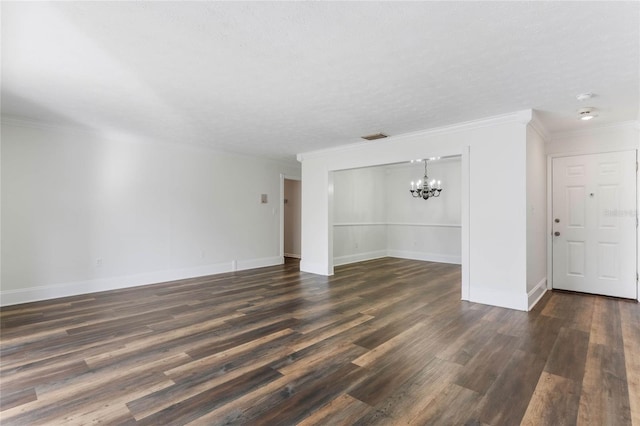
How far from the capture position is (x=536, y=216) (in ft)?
14.4

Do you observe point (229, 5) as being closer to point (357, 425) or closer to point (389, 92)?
point (389, 92)

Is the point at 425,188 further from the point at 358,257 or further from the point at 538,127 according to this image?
the point at 538,127

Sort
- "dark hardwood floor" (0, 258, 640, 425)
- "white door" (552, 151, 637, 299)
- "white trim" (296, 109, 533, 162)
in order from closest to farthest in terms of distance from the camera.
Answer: "dark hardwood floor" (0, 258, 640, 425) → "white trim" (296, 109, 533, 162) → "white door" (552, 151, 637, 299)

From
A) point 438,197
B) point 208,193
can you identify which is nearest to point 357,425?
point 208,193

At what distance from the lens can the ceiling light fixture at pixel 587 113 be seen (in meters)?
3.71

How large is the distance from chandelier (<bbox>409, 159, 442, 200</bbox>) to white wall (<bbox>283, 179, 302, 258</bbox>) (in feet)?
10.4

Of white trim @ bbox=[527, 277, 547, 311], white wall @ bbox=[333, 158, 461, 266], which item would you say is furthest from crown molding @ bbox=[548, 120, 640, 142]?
white wall @ bbox=[333, 158, 461, 266]

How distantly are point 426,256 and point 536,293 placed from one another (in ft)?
12.3

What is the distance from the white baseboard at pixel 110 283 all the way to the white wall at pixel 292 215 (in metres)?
2.03

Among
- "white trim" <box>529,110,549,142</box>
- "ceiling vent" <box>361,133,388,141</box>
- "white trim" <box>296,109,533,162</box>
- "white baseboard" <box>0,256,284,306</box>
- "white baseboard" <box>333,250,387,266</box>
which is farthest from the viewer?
"white baseboard" <box>333,250,387,266</box>

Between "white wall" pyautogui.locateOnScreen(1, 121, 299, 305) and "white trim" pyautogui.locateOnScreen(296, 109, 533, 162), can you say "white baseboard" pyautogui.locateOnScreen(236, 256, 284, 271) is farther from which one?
"white trim" pyautogui.locateOnScreen(296, 109, 533, 162)

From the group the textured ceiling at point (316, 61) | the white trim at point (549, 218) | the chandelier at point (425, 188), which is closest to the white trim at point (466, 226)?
the textured ceiling at point (316, 61)

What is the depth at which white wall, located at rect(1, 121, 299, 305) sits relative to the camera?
14.0 feet

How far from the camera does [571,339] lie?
2.97 metres
